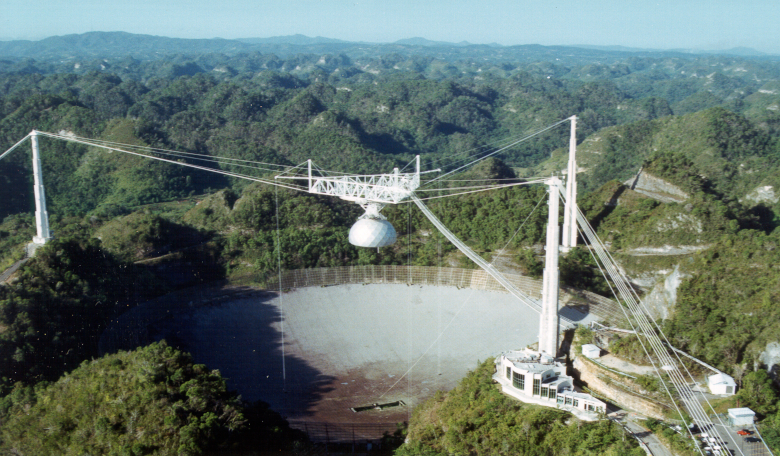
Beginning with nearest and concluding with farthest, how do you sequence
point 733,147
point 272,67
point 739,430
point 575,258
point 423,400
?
point 739,430 → point 423,400 → point 575,258 → point 733,147 → point 272,67

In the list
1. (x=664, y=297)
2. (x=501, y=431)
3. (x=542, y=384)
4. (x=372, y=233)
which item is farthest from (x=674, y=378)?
(x=372, y=233)

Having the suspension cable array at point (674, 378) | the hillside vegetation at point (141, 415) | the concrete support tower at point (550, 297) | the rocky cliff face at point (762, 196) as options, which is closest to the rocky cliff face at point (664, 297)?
the suspension cable array at point (674, 378)

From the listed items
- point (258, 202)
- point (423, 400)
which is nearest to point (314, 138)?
point (258, 202)

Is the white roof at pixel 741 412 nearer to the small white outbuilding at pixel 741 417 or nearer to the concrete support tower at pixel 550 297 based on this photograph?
the small white outbuilding at pixel 741 417

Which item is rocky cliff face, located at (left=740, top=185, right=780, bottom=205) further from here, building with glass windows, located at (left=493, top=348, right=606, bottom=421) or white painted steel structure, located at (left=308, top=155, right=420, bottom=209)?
building with glass windows, located at (left=493, top=348, right=606, bottom=421)

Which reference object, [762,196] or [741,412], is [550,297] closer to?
[741,412]

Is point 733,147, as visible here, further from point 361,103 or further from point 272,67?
point 272,67
